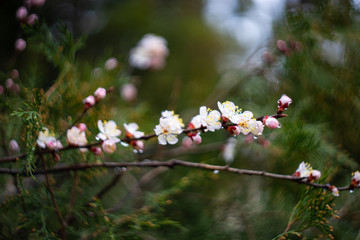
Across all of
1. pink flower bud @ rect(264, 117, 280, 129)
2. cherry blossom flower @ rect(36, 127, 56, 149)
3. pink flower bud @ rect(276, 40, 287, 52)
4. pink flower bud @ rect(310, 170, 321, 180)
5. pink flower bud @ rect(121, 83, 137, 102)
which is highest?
pink flower bud @ rect(121, 83, 137, 102)

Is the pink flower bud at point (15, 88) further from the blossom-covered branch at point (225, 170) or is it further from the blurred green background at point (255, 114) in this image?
the blossom-covered branch at point (225, 170)

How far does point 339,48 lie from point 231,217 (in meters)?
0.81

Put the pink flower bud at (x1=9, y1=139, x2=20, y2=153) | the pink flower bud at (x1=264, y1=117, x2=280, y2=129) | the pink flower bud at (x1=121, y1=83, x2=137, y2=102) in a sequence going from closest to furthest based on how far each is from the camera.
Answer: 1. the pink flower bud at (x1=264, y1=117, x2=280, y2=129)
2. the pink flower bud at (x1=9, y1=139, x2=20, y2=153)
3. the pink flower bud at (x1=121, y1=83, x2=137, y2=102)

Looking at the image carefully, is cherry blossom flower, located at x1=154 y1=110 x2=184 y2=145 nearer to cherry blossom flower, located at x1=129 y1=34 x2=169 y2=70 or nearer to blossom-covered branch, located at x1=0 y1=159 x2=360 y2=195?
blossom-covered branch, located at x1=0 y1=159 x2=360 y2=195

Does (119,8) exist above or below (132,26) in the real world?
above

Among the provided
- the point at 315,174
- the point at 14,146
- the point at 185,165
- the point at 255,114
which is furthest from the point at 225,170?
the point at 14,146

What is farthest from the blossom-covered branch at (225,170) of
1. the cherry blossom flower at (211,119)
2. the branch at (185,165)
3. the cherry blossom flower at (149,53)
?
the cherry blossom flower at (149,53)

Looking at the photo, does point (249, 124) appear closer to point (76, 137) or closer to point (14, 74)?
point (76, 137)

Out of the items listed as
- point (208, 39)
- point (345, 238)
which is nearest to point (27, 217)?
point (345, 238)

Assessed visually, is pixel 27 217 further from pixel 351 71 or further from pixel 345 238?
pixel 351 71

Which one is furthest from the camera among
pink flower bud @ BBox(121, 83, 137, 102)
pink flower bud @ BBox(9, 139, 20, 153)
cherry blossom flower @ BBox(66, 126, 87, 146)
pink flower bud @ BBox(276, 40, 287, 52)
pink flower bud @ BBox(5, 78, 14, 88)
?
pink flower bud @ BBox(121, 83, 137, 102)

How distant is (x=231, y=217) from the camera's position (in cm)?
115

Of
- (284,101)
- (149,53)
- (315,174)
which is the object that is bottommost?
(315,174)

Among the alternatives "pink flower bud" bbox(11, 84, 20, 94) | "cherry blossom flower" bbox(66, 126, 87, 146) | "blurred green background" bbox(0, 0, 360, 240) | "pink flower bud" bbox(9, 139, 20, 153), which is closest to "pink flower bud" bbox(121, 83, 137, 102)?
"blurred green background" bbox(0, 0, 360, 240)
